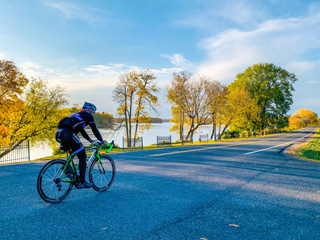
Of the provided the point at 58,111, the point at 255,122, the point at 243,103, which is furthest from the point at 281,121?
the point at 58,111

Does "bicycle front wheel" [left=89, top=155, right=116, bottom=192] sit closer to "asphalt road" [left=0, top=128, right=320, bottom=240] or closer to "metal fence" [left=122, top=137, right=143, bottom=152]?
"asphalt road" [left=0, top=128, right=320, bottom=240]

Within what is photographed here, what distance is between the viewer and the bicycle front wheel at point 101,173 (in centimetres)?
515

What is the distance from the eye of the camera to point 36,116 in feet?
90.0

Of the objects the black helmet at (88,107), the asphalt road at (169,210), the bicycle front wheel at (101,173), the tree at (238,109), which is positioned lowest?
the asphalt road at (169,210)

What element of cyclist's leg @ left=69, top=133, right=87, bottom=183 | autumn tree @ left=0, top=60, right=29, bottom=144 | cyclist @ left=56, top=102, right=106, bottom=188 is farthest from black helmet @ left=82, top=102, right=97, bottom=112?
autumn tree @ left=0, top=60, right=29, bottom=144

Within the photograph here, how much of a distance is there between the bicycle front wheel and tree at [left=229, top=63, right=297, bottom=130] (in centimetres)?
5498

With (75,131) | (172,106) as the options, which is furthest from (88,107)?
(172,106)

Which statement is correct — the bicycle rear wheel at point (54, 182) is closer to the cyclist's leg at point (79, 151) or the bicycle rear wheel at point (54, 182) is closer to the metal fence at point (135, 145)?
the cyclist's leg at point (79, 151)

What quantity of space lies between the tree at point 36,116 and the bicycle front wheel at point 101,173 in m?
24.8

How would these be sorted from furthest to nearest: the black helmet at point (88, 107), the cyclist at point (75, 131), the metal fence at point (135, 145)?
the metal fence at point (135, 145)
the black helmet at point (88, 107)
the cyclist at point (75, 131)

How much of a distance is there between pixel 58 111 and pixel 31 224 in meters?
28.2

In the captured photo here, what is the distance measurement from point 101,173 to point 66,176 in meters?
0.91

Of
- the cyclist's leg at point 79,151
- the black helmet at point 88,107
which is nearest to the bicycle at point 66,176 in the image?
the cyclist's leg at point 79,151

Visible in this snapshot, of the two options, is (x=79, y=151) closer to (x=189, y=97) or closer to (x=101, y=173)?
(x=101, y=173)
